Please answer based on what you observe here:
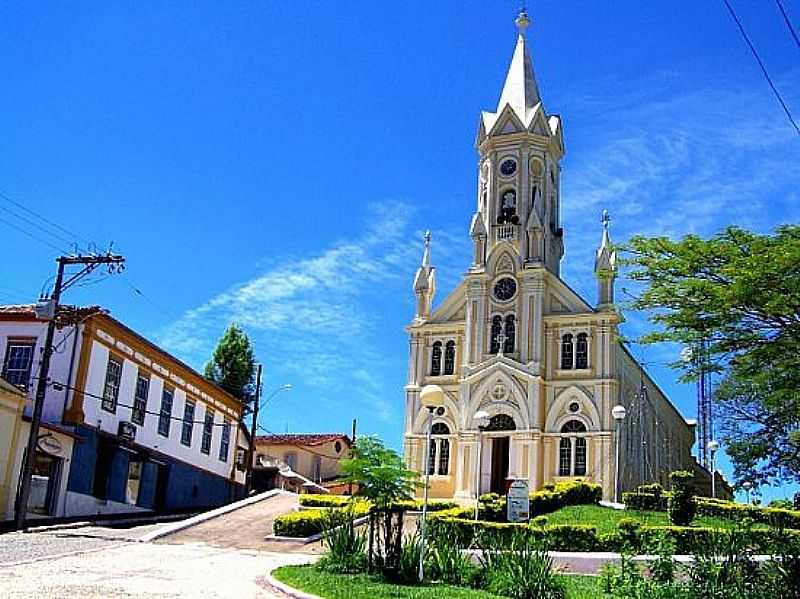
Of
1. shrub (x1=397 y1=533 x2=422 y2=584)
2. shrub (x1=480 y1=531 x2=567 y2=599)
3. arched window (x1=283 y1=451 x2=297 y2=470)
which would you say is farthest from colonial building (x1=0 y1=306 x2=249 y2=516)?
shrub (x1=480 y1=531 x2=567 y2=599)

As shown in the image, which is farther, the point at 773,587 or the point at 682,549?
the point at 682,549

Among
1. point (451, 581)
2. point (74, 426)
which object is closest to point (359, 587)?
point (451, 581)

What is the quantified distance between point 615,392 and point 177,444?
19133 millimetres

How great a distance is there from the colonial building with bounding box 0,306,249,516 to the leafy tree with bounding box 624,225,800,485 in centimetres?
1946

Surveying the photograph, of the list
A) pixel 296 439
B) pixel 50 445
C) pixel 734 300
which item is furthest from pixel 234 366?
pixel 734 300

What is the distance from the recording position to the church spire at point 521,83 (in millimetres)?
48938

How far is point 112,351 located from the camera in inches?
1270

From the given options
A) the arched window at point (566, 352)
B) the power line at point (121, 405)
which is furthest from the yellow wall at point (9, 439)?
the arched window at point (566, 352)

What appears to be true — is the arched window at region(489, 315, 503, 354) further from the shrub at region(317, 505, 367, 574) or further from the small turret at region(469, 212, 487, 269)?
the shrub at region(317, 505, 367, 574)

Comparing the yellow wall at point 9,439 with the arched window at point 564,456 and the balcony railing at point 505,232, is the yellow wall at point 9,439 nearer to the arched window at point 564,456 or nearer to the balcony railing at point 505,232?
the arched window at point 564,456

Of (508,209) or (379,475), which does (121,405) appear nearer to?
(379,475)

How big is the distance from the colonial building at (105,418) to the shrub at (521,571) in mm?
16914

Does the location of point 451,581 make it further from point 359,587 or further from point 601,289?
point 601,289

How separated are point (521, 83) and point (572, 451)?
20122 millimetres
